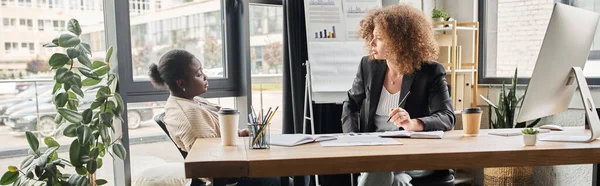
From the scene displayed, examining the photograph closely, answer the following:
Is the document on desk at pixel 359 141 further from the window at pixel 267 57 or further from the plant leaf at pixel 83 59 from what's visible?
the window at pixel 267 57

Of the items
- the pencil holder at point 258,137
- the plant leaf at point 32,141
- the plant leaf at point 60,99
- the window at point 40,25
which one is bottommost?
the plant leaf at point 32,141

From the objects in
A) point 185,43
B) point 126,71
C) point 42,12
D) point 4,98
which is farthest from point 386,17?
point 4,98

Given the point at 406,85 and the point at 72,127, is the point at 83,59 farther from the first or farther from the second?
the point at 406,85

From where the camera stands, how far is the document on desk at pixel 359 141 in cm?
151

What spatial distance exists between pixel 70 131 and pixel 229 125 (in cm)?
94

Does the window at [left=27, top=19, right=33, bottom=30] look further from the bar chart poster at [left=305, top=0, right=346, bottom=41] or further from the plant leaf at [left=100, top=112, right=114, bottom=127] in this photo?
the bar chart poster at [left=305, top=0, right=346, bottom=41]

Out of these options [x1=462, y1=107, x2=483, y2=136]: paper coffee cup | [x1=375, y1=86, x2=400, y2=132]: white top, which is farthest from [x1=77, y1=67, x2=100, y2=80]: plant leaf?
[x1=462, y1=107, x2=483, y2=136]: paper coffee cup

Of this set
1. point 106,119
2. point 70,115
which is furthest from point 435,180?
point 70,115

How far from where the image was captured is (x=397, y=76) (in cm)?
225

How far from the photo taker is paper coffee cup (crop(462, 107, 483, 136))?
1731 mm

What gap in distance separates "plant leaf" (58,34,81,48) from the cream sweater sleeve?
1.69ft

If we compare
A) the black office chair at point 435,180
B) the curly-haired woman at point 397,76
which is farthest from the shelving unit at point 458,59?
the black office chair at point 435,180

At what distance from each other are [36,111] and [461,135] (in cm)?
211

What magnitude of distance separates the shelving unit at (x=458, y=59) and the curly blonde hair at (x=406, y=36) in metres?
0.90
